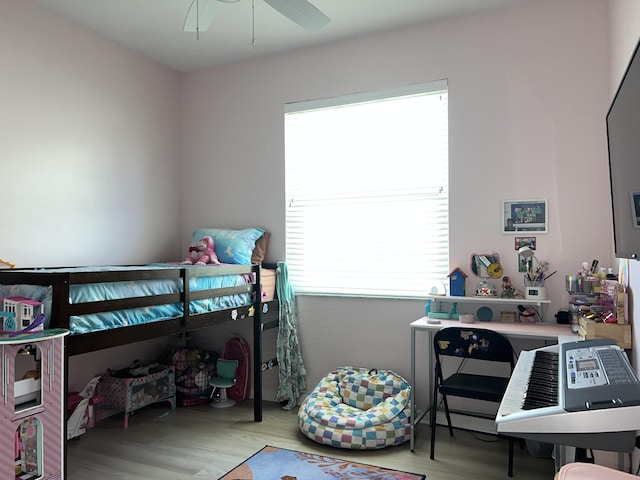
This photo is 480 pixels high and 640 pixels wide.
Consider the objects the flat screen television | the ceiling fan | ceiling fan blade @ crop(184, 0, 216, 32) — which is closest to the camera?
the flat screen television

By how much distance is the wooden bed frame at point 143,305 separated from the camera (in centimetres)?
211

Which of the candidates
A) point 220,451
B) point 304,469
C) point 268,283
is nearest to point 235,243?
point 268,283

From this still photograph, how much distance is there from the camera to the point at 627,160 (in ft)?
5.18

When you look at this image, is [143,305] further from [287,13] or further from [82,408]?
[287,13]

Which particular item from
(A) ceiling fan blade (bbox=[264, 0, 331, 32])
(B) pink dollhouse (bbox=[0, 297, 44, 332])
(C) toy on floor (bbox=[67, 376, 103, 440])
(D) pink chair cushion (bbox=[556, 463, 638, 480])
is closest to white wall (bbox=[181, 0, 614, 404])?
(A) ceiling fan blade (bbox=[264, 0, 331, 32])

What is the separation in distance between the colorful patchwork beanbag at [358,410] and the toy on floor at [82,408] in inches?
53.8

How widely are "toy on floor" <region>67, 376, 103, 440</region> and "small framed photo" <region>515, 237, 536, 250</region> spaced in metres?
2.91

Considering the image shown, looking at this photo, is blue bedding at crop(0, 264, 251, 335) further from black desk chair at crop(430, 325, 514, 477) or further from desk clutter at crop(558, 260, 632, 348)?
desk clutter at crop(558, 260, 632, 348)

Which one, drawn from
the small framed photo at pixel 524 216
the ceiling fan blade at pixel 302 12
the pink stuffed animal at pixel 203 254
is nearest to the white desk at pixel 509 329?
the small framed photo at pixel 524 216

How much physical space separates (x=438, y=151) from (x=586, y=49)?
3.42ft

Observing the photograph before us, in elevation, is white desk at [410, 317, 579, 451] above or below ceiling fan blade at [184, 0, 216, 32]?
below

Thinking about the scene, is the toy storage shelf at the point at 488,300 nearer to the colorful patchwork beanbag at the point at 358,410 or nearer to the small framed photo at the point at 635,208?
the colorful patchwork beanbag at the point at 358,410

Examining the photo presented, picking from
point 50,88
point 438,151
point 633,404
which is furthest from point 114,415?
point 633,404

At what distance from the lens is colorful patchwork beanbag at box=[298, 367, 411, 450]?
2861 millimetres
